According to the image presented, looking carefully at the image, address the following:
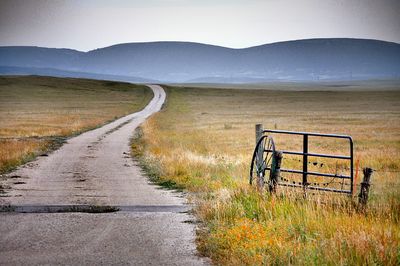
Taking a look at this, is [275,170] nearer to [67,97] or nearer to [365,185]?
[365,185]

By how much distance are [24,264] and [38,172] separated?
35.5ft

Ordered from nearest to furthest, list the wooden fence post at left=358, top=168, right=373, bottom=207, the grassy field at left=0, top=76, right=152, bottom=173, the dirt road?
1. the dirt road
2. the wooden fence post at left=358, top=168, right=373, bottom=207
3. the grassy field at left=0, top=76, right=152, bottom=173

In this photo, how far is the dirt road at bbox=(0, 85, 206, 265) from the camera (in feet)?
26.3

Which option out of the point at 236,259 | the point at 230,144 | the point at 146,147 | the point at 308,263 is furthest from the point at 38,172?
the point at 230,144

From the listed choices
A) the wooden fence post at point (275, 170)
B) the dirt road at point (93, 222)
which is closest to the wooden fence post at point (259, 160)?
the wooden fence post at point (275, 170)

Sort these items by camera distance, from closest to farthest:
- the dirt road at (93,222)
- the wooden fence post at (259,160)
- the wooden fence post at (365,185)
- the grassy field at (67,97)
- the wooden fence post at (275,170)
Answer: the dirt road at (93,222), the wooden fence post at (365,185), the wooden fence post at (275,170), the wooden fence post at (259,160), the grassy field at (67,97)

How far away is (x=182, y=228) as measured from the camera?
988 cm

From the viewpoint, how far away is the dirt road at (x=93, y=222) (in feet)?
26.3

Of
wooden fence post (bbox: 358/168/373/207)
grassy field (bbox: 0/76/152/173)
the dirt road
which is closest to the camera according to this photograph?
the dirt road

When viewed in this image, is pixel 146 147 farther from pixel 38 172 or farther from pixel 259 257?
pixel 259 257

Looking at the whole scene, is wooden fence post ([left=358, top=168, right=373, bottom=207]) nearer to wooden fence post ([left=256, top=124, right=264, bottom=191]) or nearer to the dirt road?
wooden fence post ([left=256, top=124, right=264, bottom=191])

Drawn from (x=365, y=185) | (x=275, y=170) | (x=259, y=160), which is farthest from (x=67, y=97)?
(x=365, y=185)

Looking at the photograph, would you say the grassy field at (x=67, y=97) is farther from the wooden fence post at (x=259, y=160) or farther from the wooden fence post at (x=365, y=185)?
the wooden fence post at (x=365, y=185)

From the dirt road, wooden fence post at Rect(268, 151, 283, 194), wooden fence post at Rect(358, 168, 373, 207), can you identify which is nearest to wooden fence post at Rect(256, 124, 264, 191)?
wooden fence post at Rect(268, 151, 283, 194)
